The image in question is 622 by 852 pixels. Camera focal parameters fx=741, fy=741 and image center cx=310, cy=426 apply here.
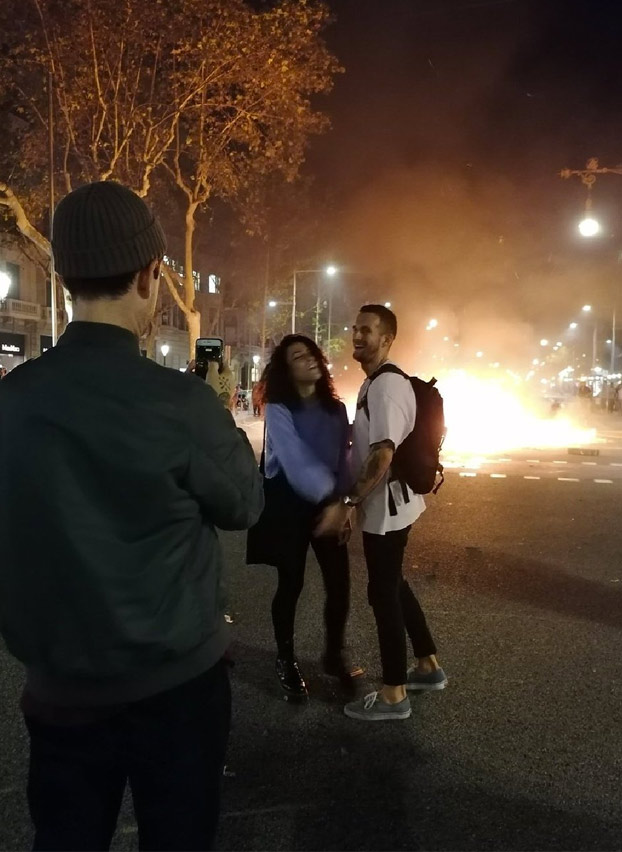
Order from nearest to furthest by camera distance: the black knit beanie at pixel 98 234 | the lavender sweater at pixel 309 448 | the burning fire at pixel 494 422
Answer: the black knit beanie at pixel 98 234 → the lavender sweater at pixel 309 448 → the burning fire at pixel 494 422

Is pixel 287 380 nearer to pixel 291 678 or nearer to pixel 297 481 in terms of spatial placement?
pixel 297 481

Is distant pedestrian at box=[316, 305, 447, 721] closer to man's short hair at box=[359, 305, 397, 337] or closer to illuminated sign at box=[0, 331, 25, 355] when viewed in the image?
man's short hair at box=[359, 305, 397, 337]

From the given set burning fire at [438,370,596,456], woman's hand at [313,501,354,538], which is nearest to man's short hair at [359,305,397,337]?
woman's hand at [313,501,354,538]

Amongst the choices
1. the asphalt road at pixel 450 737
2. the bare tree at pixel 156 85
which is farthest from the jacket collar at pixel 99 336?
the bare tree at pixel 156 85

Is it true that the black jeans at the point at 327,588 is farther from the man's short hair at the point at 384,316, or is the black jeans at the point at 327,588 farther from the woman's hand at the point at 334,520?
the man's short hair at the point at 384,316

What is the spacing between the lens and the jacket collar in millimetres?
1365

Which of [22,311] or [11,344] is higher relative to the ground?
[22,311]

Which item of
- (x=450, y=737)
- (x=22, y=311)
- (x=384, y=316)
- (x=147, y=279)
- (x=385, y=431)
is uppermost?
(x=22, y=311)

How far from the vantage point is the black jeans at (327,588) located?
3648 mm

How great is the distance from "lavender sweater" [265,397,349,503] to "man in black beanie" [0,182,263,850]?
2.04 m

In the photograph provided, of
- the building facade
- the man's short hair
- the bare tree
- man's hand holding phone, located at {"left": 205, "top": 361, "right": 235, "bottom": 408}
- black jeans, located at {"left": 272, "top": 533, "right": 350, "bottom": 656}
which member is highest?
the bare tree

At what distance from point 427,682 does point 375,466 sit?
4.16 feet

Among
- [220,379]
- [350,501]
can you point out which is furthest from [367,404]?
[220,379]

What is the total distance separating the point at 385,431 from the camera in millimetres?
3178
